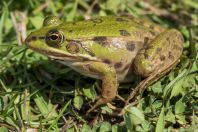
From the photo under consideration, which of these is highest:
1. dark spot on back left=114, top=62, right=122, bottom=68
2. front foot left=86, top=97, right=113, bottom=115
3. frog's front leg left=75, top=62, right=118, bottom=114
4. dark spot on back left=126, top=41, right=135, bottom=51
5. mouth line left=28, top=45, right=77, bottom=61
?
dark spot on back left=126, top=41, right=135, bottom=51

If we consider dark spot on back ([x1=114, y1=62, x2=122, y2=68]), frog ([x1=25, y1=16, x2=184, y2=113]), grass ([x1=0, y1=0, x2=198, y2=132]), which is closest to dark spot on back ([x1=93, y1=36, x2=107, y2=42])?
frog ([x1=25, y1=16, x2=184, y2=113])

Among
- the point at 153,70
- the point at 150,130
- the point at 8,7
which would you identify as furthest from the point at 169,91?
the point at 8,7

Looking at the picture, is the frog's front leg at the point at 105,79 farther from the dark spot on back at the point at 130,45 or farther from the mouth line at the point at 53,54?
the dark spot on back at the point at 130,45

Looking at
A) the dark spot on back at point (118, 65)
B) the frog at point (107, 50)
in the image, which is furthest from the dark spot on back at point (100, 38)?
the dark spot on back at point (118, 65)

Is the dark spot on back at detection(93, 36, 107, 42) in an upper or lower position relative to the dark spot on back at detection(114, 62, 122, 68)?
upper

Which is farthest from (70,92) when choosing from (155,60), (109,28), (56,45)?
(155,60)

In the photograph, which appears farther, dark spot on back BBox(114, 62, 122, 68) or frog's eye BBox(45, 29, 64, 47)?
dark spot on back BBox(114, 62, 122, 68)

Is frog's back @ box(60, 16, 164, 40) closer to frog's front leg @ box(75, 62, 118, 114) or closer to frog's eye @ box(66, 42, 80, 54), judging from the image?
frog's eye @ box(66, 42, 80, 54)
